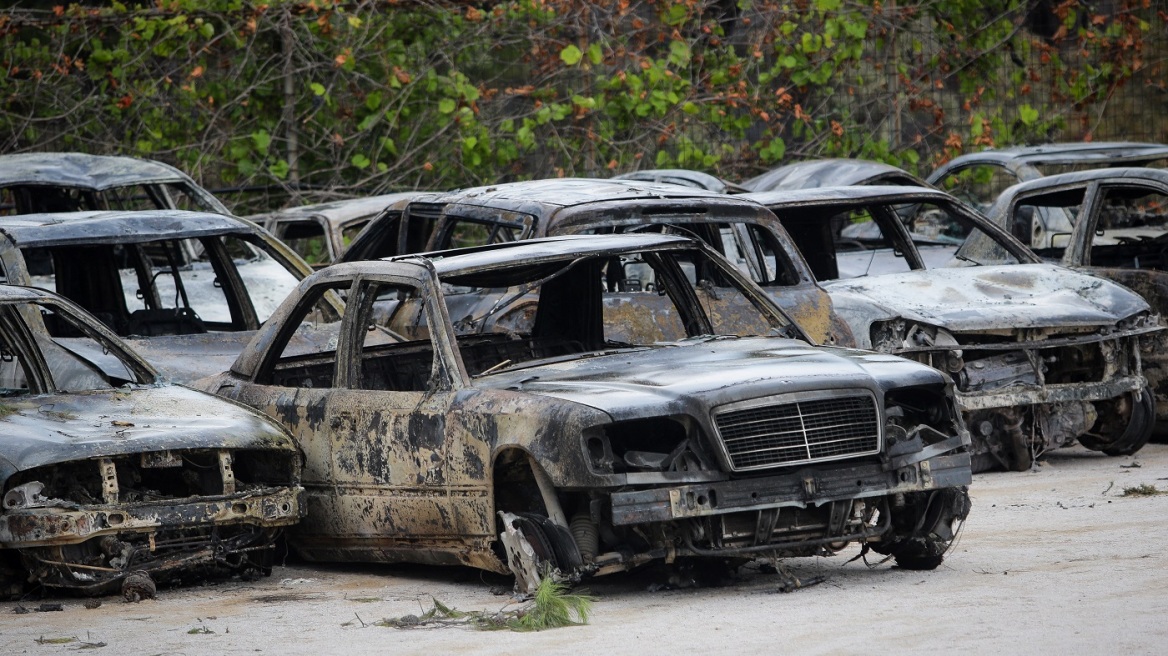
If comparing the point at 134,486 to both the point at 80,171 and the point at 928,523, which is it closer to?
the point at 928,523

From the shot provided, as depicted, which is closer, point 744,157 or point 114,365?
point 114,365

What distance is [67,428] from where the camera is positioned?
25.7 feet

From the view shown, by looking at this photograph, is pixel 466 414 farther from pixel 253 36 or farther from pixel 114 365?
pixel 253 36

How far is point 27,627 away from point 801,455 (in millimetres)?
3114

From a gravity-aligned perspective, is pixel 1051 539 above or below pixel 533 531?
below

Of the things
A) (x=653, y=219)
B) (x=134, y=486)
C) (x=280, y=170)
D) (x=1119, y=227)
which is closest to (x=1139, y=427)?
(x=1119, y=227)

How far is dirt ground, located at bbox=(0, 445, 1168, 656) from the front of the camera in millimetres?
5914

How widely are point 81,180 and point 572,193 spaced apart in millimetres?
6140

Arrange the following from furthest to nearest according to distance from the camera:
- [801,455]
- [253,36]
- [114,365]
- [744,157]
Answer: [744,157] → [253,36] → [114,365] → [801,455]

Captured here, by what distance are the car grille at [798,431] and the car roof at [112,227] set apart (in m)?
5.22

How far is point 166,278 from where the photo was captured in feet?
42.9

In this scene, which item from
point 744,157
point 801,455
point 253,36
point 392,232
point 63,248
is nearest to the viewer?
point 801,455

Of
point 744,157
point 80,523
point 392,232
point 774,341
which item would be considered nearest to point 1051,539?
point 774,341

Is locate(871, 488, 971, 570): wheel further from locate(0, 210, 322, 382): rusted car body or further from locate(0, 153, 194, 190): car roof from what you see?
locate(0, 153, 194, 190): car roof
